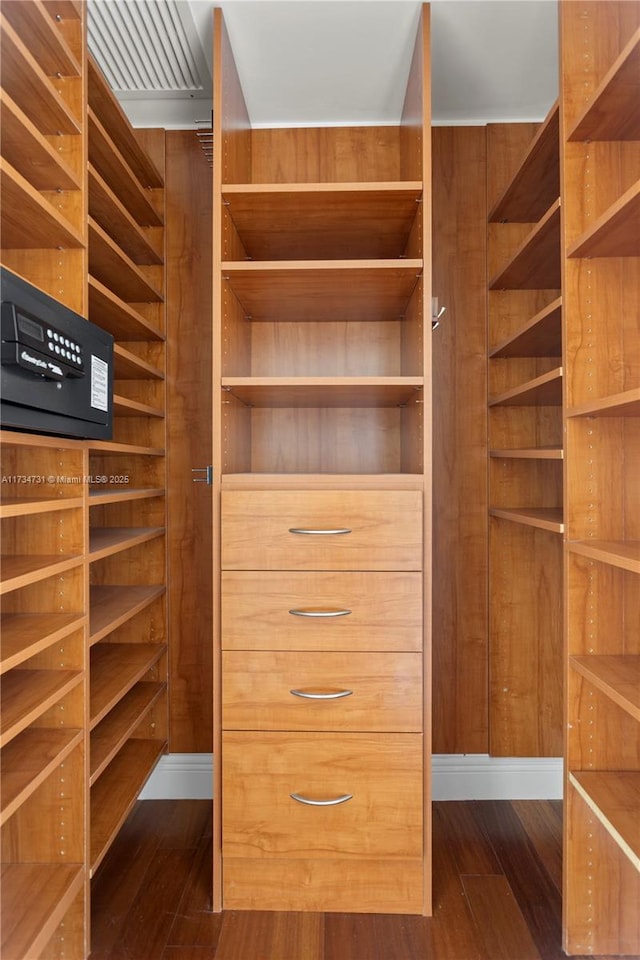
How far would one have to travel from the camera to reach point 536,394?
6.30 feet

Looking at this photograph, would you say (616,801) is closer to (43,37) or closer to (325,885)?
(325,885)

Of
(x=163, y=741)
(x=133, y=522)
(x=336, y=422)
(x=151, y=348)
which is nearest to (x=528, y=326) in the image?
(x=336, y=422)

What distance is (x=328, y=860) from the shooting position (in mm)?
1565

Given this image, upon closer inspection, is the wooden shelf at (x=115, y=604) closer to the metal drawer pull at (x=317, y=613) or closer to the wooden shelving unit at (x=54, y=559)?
the wooden shelving unit at (x=54, y=559)

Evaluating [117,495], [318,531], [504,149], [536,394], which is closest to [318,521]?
[318,531]

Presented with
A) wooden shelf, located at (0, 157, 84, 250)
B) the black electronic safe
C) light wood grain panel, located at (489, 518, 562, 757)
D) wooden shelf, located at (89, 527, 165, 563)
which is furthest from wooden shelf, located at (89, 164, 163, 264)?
light wood grain panel, located at (489, 518, 562, 757)

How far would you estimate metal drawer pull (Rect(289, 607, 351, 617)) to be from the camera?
1.54 metres

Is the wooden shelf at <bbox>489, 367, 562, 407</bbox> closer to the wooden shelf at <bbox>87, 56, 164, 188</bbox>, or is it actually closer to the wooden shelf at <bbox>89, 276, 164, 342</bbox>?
the wooden shelf at <bbox>89, 276, 164, 342</bbox>

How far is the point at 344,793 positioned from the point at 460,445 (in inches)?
46.9

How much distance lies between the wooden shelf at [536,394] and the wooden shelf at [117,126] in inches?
52.9

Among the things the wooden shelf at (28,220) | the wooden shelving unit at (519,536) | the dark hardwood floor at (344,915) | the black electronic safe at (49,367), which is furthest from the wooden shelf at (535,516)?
the wooden shelf at (28,220)

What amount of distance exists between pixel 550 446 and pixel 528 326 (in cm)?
54

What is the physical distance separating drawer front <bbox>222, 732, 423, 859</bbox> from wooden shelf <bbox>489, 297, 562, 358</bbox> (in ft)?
3.82

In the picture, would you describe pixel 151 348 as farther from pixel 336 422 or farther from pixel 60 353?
pixel 60 353
